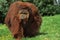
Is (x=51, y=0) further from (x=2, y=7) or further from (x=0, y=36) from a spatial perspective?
(x=0, y=36)

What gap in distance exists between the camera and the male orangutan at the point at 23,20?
8.47m

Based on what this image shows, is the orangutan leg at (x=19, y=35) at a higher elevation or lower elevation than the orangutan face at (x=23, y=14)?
lower

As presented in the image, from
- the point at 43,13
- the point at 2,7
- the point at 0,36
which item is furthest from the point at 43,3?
the point at 0,36

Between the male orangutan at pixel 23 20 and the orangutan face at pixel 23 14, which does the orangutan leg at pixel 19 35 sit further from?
the orangutan face at pixel 23 14

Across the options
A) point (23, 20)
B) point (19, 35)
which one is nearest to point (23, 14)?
point (23, 20)

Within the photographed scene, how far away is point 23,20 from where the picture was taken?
332 inches

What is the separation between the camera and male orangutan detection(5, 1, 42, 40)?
333 inches

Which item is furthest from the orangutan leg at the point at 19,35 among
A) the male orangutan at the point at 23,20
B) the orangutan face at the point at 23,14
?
the orangutan face at the point at 23,14

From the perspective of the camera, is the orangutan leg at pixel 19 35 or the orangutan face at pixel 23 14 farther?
the orangutan leg at pixel 19 35

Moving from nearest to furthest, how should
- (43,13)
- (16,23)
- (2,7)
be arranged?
(16,23) < (2,7) < (43,13)

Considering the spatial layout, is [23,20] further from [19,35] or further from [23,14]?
[19,35]

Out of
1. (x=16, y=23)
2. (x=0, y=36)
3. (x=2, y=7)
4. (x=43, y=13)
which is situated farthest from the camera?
(x=43, y=13)

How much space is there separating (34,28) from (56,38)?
2.28 ft

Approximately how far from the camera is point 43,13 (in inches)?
684
